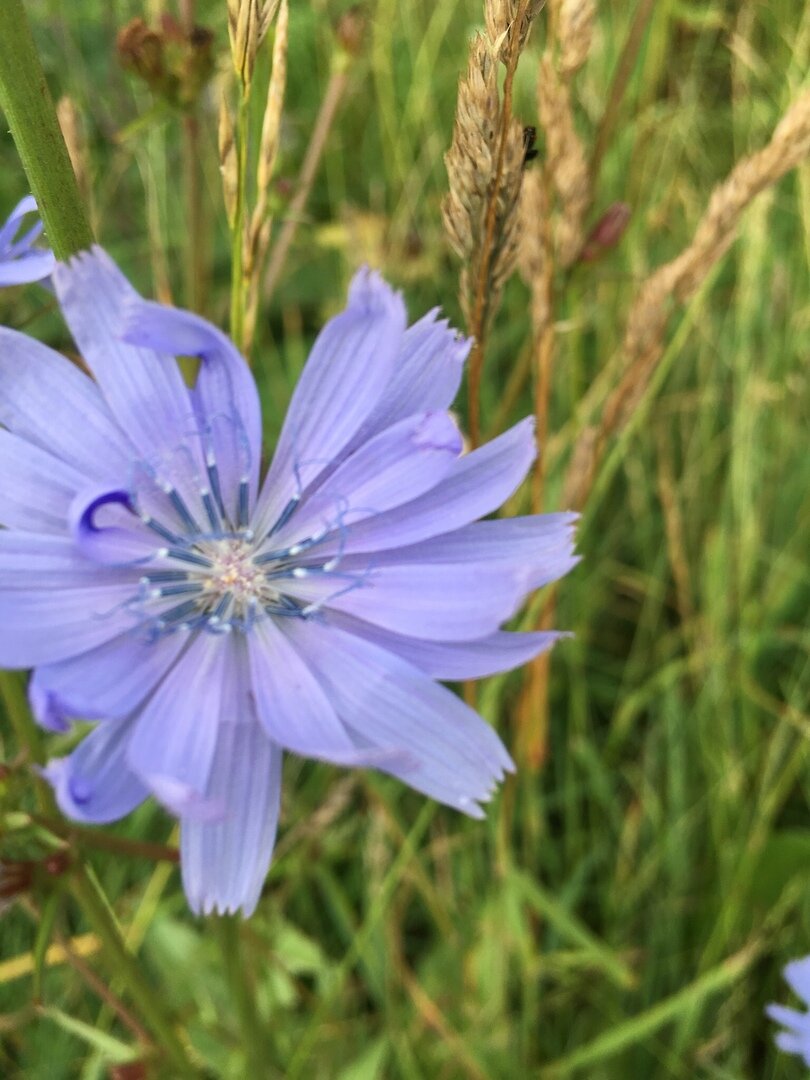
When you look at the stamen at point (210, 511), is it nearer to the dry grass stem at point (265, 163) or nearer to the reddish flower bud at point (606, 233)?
the dry grass stem at point (265, 163)

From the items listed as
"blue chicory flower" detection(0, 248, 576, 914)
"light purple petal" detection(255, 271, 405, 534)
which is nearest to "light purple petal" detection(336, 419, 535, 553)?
"blue chicory flower" detection(0, 248, 576, 914)

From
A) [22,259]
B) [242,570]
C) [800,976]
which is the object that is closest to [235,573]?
[242,570]

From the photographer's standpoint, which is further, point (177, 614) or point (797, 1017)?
point (797, 1017)

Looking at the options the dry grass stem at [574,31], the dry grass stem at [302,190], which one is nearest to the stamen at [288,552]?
the dry grass stem at [302,190]

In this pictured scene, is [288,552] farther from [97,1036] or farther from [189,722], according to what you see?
[97,1036]

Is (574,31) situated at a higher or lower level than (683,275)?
higher

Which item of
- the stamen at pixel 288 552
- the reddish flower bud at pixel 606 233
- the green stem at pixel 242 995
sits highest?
the reddish flower bud at pixel 606 233
